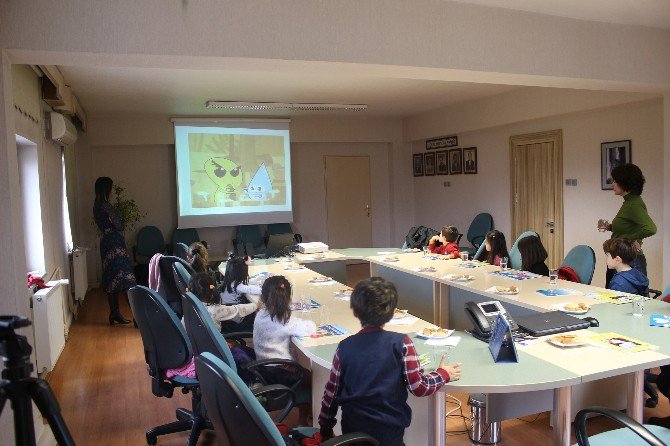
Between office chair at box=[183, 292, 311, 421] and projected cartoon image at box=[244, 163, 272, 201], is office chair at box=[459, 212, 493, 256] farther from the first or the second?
office chair at box=[183, 292, 311, 421]

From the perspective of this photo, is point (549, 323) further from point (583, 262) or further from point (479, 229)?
point (479, 229)

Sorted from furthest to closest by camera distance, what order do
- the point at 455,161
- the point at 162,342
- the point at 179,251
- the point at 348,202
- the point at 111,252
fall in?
the point at 348,202 → the point at 455,161 → the point at 179,251 → the point at 111,252 → the point at 162,342

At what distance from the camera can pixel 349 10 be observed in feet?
11.6

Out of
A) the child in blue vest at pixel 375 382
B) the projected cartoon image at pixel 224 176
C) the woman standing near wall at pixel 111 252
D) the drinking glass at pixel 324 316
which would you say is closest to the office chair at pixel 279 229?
the projected cartoon image at pixel 224 176

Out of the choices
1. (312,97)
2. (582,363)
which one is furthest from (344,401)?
(312,97)

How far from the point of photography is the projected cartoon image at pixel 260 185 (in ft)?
29.5

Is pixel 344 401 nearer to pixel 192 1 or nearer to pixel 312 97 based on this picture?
pixel 192 1

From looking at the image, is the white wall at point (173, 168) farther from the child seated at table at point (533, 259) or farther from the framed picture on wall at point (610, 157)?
the child seated at table at point (533, 259)

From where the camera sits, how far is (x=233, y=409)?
1.44 m

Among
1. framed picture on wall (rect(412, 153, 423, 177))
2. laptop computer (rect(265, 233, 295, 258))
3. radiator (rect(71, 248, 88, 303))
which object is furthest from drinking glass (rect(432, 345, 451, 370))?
framed picture on wall (rect(412, 153, 423, 177))

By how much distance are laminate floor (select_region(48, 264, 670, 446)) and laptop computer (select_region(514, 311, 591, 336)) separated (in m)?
0.72

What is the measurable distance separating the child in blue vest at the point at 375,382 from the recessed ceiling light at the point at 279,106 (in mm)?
5948

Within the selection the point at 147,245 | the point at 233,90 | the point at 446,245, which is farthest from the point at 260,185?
the point at 446,245

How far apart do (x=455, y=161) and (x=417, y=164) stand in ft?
3.73
